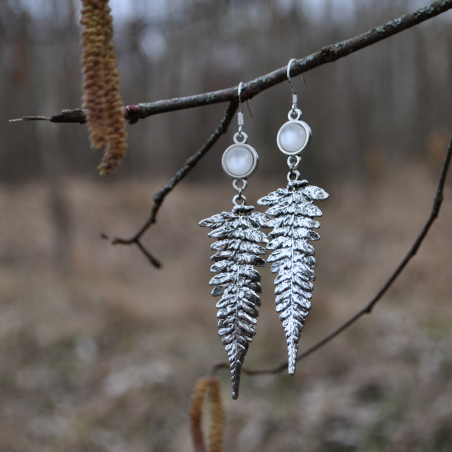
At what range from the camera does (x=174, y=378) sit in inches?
126

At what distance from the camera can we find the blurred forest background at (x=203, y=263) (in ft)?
9.05

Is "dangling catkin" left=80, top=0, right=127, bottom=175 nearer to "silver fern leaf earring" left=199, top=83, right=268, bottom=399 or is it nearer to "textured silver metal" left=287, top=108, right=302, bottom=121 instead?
"silver fern leaf earring" left=199, top=83, right=268, bottom=399

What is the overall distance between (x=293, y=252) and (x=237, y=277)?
0.08 metres

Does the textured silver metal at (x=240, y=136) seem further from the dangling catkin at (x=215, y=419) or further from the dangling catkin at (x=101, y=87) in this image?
the dangling catkin at (x=215, y=419)

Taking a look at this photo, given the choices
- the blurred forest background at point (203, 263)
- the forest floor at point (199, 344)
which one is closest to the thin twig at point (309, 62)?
the blurred forest background at point (203, 263)

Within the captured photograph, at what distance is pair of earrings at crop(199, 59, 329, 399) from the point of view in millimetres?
509

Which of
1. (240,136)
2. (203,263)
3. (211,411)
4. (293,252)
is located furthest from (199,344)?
(293,252)

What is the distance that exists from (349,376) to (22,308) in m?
3.00

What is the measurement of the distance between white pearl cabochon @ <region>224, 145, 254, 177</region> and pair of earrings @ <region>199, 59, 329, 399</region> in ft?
0.28

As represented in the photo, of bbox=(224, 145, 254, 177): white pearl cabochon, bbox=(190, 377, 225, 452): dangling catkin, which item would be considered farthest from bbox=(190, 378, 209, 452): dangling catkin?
bbox=(224, 145, 254, 177): white pearl cabochon

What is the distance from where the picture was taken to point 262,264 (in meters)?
0.56

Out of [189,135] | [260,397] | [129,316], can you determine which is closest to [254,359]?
[260,397]

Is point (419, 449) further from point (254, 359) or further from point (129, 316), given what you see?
point (129, 316)

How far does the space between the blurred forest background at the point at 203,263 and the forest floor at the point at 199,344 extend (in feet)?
0.05
